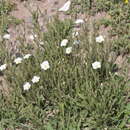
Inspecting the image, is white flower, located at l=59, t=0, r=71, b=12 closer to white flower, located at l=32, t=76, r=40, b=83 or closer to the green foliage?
the green foliage

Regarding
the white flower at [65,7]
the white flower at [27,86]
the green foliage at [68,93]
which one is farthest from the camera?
the white flower at [65,7]

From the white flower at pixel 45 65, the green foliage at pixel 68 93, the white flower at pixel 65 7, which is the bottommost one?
the green foliage at pixel 68 93

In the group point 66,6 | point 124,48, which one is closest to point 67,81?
point 124,48

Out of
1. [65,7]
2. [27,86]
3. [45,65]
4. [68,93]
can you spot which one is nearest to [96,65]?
[68,93]

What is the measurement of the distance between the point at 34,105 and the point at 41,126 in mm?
416

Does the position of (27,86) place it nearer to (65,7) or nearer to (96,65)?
(96,65)

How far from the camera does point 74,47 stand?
4.23 meters

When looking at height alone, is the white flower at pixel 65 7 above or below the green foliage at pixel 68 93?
above

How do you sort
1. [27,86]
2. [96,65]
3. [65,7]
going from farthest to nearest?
[65,7]
[27,86]
[96,65]

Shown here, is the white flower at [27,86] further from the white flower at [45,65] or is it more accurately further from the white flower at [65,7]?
the white flower at [65,7]

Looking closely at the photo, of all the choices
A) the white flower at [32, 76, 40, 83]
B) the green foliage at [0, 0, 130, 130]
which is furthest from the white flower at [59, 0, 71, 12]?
the white flower at [32, 76, 40, 83]

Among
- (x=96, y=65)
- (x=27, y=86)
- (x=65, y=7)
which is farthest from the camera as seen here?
(x=65, y=7)

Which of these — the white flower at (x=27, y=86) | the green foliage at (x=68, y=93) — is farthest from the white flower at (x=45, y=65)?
the white flower at (x=27, y=86)

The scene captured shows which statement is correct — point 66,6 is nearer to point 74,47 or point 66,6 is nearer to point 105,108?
point 74,47
